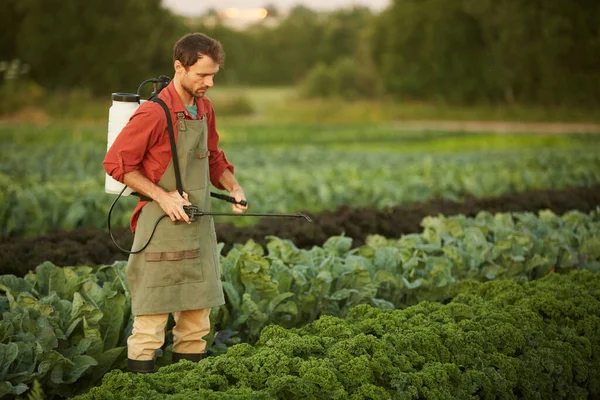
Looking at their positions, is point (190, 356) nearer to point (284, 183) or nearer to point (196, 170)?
point (196, 170)

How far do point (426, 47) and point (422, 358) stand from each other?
51123 millimetres

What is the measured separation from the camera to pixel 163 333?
3.90 meters

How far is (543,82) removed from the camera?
1715 inches

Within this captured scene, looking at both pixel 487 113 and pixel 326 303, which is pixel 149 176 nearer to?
pixel 326 303

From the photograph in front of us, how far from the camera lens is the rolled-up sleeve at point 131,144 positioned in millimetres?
3639

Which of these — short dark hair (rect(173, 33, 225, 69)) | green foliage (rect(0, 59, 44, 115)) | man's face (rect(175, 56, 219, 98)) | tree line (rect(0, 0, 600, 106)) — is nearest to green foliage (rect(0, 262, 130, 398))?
man's face (rect(175, 56, 219, 98))

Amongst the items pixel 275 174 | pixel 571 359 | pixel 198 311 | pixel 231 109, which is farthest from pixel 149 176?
pixel 231 109

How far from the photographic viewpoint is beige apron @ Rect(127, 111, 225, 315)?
147 inches

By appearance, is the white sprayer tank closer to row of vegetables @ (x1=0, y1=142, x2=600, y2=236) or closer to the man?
the man

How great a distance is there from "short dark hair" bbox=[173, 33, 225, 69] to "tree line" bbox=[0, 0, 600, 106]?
3297cm

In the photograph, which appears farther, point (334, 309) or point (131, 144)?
point (334, 309)

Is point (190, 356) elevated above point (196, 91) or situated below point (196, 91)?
below

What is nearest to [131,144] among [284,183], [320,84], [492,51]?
[284,183]

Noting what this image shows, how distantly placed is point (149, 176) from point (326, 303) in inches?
69.6
